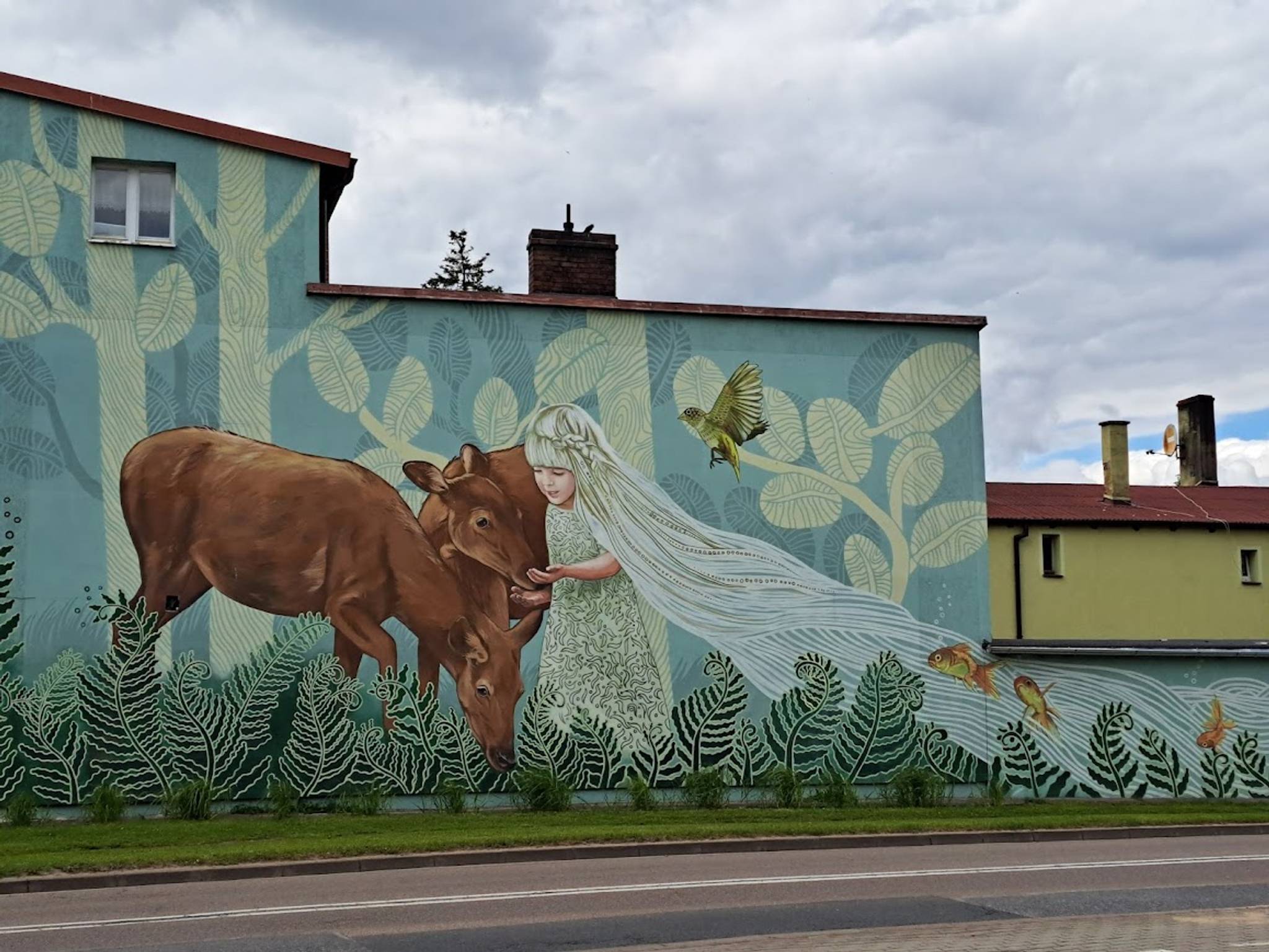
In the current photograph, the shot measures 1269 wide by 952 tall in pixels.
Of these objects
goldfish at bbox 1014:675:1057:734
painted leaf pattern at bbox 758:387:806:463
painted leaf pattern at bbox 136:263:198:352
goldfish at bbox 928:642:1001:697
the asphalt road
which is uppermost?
painted leaf pattern at bbox 136:263:198:352

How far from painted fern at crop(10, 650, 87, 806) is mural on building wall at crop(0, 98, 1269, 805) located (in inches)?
1.6

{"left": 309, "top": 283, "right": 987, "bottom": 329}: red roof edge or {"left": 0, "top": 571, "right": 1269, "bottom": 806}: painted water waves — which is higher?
{"left": 309, "top": 283, "right": 987, "bottom": 329}: red roof edge

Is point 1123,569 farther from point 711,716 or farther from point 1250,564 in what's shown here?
point 711,716

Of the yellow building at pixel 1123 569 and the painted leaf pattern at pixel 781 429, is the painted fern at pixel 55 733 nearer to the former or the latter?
the painted leaf pattern at pixel 781 429

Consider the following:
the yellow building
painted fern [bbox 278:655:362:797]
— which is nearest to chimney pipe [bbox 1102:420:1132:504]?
the yellow building

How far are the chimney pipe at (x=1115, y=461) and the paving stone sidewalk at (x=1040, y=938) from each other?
2845 centimetres

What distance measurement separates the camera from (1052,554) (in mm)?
36656

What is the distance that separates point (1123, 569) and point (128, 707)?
25.5 m

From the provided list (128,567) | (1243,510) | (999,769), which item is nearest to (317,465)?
(128,567)

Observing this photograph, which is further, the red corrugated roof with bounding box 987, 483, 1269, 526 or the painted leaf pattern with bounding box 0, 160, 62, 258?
the red corrugated roof with bounding box 987, 483, 1269, 526

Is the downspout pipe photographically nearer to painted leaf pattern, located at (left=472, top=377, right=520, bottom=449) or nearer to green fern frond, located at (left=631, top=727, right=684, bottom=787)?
green fern frond, located at (left=631, top=727, right=684, bottom=787)

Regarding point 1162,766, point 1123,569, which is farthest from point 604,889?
point 1123,569

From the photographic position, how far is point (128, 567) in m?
20.1

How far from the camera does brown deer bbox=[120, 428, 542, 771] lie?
66.6 feet
